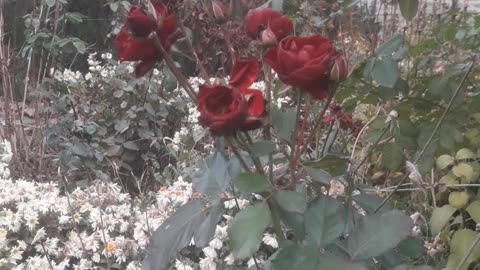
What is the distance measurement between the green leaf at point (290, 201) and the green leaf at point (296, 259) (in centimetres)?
5

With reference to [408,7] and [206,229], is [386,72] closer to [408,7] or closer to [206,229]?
[408,7]

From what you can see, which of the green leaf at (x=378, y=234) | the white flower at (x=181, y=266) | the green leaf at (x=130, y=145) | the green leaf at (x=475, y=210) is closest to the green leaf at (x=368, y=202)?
the green leaf at (x=378, y=234)

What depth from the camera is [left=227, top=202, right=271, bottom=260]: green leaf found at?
989mm

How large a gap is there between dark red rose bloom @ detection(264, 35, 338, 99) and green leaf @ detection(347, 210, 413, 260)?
7.7 inches

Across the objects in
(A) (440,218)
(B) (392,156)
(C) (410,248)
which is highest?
(C) (410,248)

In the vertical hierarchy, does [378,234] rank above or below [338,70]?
below

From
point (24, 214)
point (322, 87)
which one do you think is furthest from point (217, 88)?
point (24, 214)

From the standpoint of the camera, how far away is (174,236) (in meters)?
1.13

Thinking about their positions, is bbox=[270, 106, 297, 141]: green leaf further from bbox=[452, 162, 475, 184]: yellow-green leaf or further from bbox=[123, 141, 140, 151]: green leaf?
bbox=[123, 141, 140, 151]: green leaf

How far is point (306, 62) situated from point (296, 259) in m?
0.26

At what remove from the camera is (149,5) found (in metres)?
1.09

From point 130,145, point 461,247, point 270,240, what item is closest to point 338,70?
point 270,240

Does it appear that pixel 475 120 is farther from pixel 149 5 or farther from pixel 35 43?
pixel 35 43

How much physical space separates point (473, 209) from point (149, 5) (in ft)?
4.28
